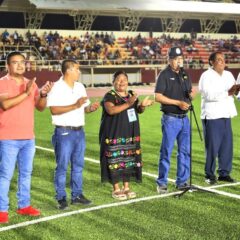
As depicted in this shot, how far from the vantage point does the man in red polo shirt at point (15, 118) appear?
5.89 m

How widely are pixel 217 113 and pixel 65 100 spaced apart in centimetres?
269

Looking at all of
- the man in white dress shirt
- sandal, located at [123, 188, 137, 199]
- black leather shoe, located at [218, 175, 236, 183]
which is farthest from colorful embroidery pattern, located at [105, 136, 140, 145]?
black leather shoe, located at [218, 175, 236, 183]

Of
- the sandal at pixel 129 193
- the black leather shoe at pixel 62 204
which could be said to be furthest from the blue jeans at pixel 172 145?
the black leather shoe at pixel 62 204

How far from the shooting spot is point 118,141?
274 inches

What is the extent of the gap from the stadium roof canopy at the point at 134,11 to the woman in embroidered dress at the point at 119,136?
34.8 meters

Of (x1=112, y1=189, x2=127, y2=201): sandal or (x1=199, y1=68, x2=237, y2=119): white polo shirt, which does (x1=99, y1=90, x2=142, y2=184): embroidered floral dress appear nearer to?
(x1=112, y1=189, x2=127, y2=201): sandal

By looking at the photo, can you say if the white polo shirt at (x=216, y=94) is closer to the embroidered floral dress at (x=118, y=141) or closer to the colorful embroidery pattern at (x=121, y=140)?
the embroidered floral dress at (x=118, y=141)

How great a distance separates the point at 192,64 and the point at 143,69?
4.58 m

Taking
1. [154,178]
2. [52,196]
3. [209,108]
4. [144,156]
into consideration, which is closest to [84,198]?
[52,196]

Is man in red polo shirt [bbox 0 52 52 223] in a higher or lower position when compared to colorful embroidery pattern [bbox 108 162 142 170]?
higher

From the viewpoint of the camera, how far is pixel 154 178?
846 cm

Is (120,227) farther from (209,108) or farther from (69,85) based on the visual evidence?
(209,108)

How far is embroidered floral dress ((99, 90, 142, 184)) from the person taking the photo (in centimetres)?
693

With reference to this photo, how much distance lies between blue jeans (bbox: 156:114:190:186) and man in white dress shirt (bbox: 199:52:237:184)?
0.61 meters
